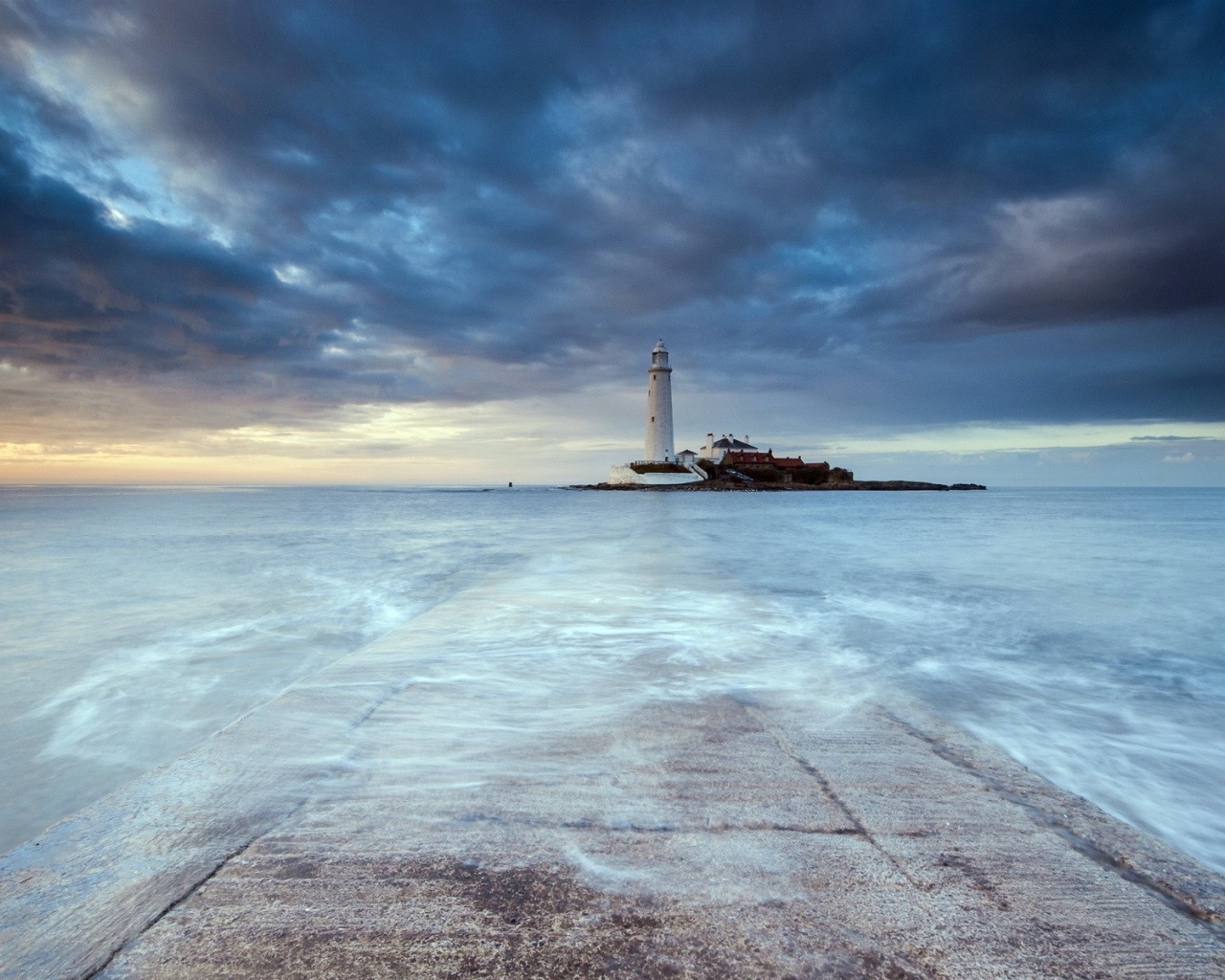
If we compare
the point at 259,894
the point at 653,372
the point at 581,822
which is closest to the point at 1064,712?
the point at 581,822

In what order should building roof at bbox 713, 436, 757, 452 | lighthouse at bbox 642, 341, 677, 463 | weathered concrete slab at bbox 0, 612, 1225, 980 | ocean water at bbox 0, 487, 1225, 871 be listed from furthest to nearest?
building roof at bbox 713, 436, 757, 452 < lighthouse at bbox 642, 341, 677, 463 < ocean water at bbox 0, 487, 1225, 871 < weathered concrete slab at bbox 0, 612, 1225, 980

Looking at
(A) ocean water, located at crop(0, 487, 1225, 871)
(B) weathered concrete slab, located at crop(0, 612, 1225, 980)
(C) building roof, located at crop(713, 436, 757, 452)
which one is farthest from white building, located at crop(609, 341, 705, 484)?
(B) weathered concrete slab, located at crop(0, 612, 1225, 980)

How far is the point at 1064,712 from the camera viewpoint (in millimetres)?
4395

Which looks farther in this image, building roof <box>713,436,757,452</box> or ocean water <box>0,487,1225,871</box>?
building roof <box>713,436,757,452</box>

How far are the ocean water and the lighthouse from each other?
45.1m

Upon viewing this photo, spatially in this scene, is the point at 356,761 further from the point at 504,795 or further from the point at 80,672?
the point at 80,672

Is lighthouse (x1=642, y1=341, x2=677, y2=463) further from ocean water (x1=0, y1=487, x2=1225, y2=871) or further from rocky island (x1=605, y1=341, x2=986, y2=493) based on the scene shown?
ocean water (x1=0, y1=487, x2=1225, y2=871)

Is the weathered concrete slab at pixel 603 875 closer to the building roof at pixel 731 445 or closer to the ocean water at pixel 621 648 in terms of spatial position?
the ocean water at pixel 621 648

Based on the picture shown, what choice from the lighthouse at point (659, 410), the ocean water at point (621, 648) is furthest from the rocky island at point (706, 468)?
the ocean water at point (621, 648)

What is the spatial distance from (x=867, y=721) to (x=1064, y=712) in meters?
2.13

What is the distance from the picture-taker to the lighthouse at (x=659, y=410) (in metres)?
58.6

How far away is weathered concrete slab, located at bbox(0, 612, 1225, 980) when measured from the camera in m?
1.41

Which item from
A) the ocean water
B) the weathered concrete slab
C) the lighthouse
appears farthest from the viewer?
the lighthouse

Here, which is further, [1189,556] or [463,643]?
[1189,556]
